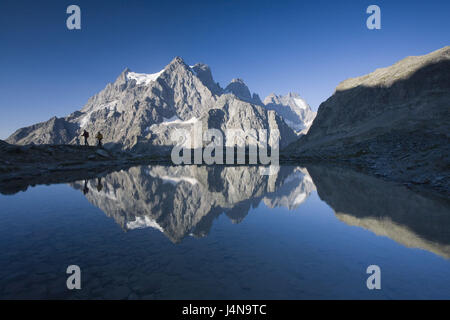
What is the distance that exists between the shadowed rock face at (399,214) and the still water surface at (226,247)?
7 centimetres

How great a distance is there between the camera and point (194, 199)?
1975cm

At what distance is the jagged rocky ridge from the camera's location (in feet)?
101

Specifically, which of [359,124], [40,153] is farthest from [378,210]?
[359,124]

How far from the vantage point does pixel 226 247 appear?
10227 mm

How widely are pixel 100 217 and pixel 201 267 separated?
382 inches

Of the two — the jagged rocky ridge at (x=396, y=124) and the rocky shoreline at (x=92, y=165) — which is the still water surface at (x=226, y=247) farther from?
the jagged rocky ridge at (x=396, y=124)

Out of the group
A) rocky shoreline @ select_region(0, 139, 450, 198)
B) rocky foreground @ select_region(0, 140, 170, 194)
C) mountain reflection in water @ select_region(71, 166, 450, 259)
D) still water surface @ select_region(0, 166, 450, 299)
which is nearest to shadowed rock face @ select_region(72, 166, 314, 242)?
mountain reflection in water @ select_region(71, 166, 450, 259)

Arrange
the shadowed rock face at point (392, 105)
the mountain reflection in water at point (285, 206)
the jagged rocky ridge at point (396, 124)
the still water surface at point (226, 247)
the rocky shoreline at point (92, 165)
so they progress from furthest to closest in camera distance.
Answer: the shadowed rock face at point (392, 105) → the jagged rocky ridge at point (396, 124) → the rocky shoreline at point (92, 165) → the mountain reflection in water at point (285, 206) → the still water surface at point (226, 247)

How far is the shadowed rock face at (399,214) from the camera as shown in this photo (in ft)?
→ 34.4

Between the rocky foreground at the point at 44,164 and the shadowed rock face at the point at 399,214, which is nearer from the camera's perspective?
the shadowed rock face at the point at 399,214

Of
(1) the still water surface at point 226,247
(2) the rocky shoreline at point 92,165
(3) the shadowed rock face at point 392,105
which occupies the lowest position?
(1) the still water surface at point 226,247

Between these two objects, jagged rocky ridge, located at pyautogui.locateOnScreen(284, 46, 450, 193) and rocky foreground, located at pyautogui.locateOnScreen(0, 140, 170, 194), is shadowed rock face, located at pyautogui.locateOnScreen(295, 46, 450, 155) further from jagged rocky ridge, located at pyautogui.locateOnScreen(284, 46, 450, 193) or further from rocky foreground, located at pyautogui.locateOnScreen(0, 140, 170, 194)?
rocky foreground, located at pyautogui.locateOnScreen(0, 140, 170, 194)

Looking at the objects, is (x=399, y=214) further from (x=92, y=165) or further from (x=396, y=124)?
(x=396, y=124)

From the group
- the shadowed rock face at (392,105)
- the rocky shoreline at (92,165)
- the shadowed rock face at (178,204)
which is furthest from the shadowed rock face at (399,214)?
the shadowed rock face at (392,105)
